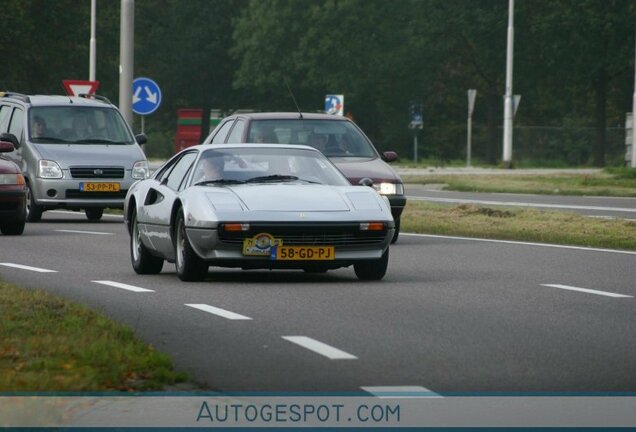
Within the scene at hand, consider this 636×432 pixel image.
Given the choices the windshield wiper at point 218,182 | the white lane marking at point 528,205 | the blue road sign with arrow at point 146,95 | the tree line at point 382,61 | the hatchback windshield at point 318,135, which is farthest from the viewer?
the tree line at point 382,61

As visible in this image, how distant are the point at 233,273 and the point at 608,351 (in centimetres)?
665

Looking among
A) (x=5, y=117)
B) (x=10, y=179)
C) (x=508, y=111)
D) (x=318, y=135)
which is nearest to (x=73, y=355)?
(x=318, y=135)

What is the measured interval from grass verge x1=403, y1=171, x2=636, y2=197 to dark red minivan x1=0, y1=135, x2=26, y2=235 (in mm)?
18191

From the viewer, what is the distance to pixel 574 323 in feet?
38.2

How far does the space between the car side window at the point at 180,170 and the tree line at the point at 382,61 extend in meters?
50.9

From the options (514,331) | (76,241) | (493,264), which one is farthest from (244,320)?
(76,241)

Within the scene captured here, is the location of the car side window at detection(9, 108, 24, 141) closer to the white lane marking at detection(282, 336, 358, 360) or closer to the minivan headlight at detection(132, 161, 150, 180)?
the minivan headlight at detection(132, 161, 150, 180)

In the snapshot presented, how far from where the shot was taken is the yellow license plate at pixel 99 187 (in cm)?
2578

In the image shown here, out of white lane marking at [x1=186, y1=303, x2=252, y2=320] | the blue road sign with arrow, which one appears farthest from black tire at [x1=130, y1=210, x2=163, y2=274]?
the blue road sign with arrow

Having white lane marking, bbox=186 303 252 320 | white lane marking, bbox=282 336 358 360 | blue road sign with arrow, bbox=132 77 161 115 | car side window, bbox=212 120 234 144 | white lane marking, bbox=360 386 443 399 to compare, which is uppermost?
blue road sign with arrow, bbox=132 77 161 115

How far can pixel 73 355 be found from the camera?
A: 9281 mm

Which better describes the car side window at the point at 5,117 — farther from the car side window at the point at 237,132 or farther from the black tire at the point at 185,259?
the black tire at the point at 185,259

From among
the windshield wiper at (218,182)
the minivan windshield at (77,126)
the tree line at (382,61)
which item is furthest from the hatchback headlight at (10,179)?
the tree line at (382,61)

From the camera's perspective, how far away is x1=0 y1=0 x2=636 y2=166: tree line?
237ft
